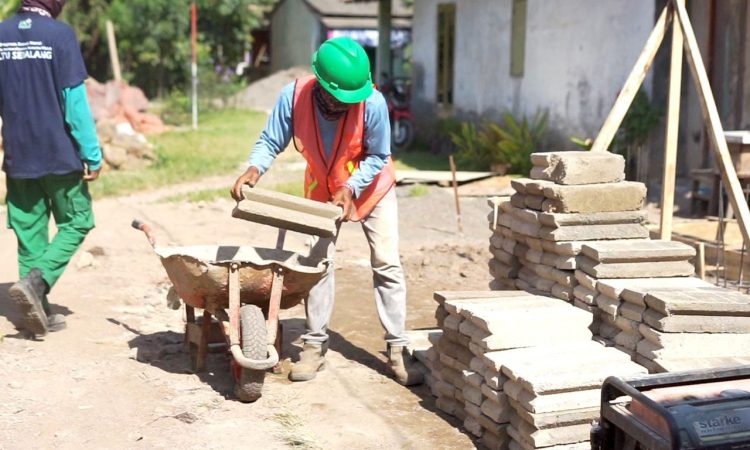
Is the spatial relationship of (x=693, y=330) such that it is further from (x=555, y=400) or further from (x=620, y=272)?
(x=555, y=400)

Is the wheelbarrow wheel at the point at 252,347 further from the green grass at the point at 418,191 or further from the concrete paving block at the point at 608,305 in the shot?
the green grass at the point at 418,191

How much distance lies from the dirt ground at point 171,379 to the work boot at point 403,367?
6cm

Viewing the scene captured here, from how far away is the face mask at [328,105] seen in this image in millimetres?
5578

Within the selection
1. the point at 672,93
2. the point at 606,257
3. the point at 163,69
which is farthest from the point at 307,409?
the point at 163,69

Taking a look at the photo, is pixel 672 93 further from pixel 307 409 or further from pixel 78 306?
pixel 78 306

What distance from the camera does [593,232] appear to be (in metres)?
5.61

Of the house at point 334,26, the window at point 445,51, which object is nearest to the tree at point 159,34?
the house at point 334,26

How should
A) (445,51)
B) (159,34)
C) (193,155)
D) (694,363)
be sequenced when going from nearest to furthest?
(694,363), (193,155), (445,51), (159,34)

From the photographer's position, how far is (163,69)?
94.2 ft

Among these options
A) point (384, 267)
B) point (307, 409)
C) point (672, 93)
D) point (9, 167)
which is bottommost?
point (307, 409)

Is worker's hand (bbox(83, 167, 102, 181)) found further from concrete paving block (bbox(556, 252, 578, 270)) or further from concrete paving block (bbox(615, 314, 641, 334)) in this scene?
concrete paving block (bbox(615, 314, 641, 334))

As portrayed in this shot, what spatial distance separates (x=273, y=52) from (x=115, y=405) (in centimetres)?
3455

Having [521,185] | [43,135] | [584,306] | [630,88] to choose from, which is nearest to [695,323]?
[584,306]

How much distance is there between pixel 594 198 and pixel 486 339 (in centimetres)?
127
